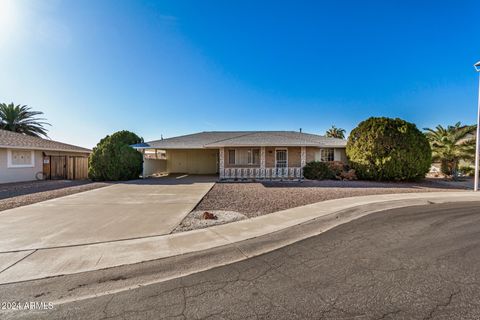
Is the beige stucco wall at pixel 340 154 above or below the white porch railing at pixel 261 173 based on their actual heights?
above

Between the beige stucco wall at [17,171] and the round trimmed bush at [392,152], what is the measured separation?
24.9 m

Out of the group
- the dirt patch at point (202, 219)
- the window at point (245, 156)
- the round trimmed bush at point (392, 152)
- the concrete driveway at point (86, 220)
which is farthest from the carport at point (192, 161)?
the dirt patch at point (202, 219)

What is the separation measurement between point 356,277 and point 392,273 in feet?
2.21

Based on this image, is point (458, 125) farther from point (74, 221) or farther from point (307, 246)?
point (74, 221)

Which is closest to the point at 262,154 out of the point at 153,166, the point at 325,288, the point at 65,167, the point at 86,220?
the point at 153,166

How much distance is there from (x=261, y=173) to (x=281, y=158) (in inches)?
84.3

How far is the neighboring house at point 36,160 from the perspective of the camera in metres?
15.3

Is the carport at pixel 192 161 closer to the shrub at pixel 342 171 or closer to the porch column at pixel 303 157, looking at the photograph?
the porch column at pixel 303 157

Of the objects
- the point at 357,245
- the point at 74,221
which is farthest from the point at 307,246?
the point at 74,221

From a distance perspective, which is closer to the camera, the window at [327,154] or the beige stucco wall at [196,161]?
the window at [327,154]

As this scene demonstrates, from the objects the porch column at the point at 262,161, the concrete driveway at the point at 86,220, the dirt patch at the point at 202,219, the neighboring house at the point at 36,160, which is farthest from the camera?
the porch column at the point at 262,161

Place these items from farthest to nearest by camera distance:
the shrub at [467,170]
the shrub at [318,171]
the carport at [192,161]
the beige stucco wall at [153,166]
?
the carport at [192,161]
the shrub at [467,170]
the beige stucco wall at [153,166]
the shrub at [318,171]

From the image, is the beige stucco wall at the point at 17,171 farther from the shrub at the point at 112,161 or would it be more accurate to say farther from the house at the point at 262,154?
the house at the point at 262,154

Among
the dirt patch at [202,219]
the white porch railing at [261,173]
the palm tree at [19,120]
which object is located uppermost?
the palm tree at [19,120]
